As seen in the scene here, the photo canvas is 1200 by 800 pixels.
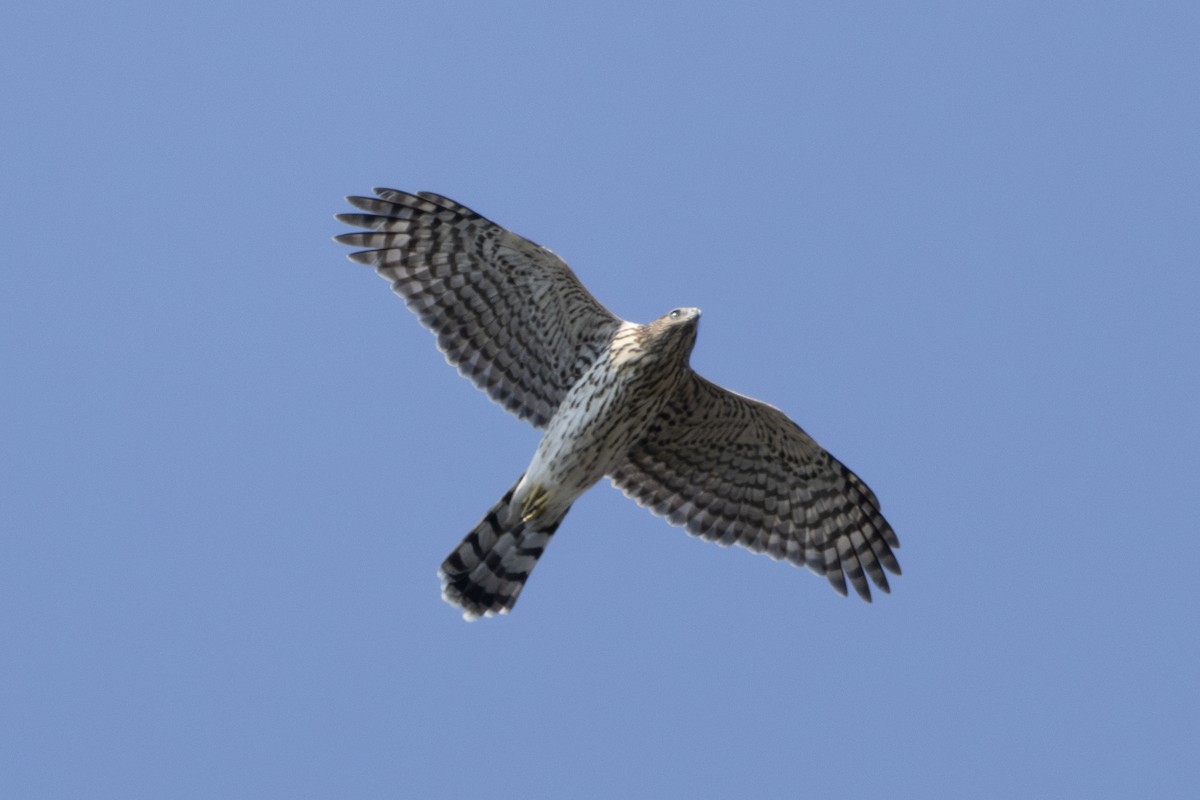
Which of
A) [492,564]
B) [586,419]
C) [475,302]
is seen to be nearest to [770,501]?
[586,419]

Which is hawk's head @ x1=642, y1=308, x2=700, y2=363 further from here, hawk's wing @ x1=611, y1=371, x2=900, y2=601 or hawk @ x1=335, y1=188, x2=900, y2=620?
hawk's wing @ x1=611, y1=371, x2=900, y2=601

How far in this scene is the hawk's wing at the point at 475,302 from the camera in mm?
14125

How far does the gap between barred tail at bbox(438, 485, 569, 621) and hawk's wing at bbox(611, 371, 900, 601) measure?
3.03 ft

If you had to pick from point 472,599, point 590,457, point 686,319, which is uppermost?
point 686,319

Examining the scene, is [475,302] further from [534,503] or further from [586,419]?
[534,503]

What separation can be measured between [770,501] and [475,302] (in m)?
2.62

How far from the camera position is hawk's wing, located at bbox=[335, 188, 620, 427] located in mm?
14125

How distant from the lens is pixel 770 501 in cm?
1486

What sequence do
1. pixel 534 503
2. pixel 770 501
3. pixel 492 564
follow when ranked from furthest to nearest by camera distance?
pixel 770 501
pixel 492 564
pixel 534 503

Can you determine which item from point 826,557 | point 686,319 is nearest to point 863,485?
point 826,557

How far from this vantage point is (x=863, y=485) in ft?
48.2

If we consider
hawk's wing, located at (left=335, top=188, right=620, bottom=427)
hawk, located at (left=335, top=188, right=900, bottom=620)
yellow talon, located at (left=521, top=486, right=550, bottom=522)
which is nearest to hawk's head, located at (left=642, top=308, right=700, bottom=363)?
hawk, located at (left=335, top=188, right=900, bottom=620)

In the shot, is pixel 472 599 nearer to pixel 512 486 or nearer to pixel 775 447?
pixel 512 486

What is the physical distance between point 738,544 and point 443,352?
2598 mm
